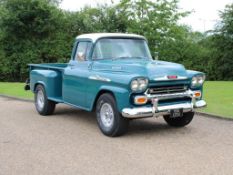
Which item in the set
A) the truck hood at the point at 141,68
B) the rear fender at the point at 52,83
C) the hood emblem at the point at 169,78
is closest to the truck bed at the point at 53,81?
the rear fender at the point at 52,83

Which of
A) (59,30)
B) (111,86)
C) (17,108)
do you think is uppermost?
(59,30)

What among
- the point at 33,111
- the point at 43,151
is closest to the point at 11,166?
the point at 43,151

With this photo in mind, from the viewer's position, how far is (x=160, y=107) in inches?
319

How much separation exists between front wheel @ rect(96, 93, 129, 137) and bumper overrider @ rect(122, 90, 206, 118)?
327 millimetres

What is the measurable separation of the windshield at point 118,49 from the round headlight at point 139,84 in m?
1.63

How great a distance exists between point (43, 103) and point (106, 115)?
301 centimetres

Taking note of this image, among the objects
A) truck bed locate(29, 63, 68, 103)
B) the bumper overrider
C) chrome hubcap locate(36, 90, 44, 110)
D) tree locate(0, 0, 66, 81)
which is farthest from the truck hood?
tree locate(0, 0, 66, 81)

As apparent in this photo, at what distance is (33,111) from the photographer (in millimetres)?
11727

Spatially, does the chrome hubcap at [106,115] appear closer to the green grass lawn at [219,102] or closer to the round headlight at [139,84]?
the round headlight at [139,84]

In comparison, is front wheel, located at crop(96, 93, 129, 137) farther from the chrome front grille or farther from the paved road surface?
the chrome front grille

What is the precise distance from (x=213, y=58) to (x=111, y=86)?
19.2m

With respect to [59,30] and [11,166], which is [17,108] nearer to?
[11,166]

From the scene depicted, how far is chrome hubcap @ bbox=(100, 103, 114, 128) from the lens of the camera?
8312mm

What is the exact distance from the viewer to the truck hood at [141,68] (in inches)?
319
